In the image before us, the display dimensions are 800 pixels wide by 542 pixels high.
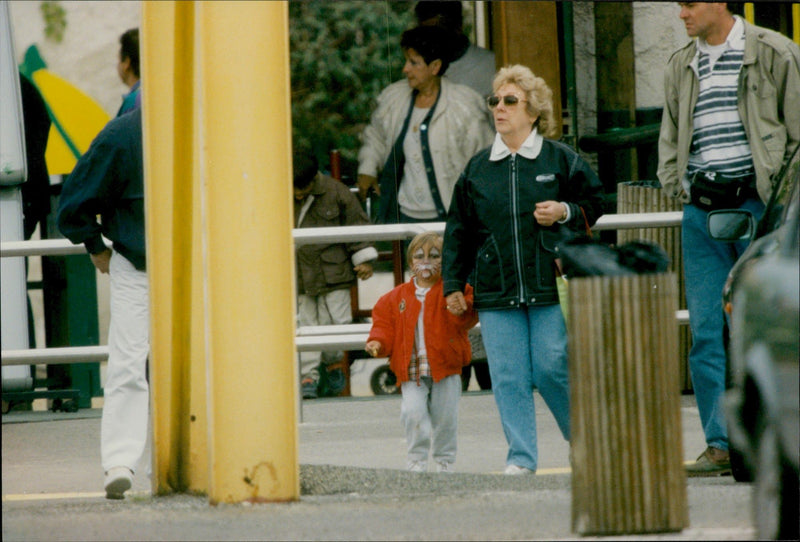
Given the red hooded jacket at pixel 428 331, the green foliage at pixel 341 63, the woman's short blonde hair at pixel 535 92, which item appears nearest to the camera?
the woman's short blonde hair at pixel 535 92

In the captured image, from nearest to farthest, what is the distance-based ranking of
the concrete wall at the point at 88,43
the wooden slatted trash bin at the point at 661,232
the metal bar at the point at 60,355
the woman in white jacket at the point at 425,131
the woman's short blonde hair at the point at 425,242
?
the woman's short blonde hair at the point at 425,242 → the metal bar at the point at 60,355 → the wooden slatted trash bin at the point at 661,232 → the woman in white jacket at the point at 425,131 → the concrete wall at the point at 88,43

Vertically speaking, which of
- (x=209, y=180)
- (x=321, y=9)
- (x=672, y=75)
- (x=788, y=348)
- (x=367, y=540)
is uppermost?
(x=321, y=9)

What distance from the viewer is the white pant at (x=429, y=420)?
800 cm

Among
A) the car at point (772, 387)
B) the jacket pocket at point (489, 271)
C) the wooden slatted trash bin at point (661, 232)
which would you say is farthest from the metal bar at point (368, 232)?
the car at point (772, 387)

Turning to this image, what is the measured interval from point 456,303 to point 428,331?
0.36 meters

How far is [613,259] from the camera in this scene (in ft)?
20.1

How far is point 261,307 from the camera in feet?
20.6

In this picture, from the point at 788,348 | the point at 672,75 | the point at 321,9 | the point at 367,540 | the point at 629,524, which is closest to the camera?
the point at 788,348

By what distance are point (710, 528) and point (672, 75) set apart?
3.10 metres

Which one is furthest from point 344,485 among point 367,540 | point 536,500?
point 367,540

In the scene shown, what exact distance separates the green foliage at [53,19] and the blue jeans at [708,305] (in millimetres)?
4752

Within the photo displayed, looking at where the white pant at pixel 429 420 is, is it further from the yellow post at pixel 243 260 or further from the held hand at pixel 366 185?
the held hand at pixel 366 185

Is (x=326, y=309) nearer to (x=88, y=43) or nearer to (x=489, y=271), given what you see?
(x=88, y=43)

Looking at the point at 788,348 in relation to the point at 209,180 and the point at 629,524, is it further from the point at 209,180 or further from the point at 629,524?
the point at 209,180
